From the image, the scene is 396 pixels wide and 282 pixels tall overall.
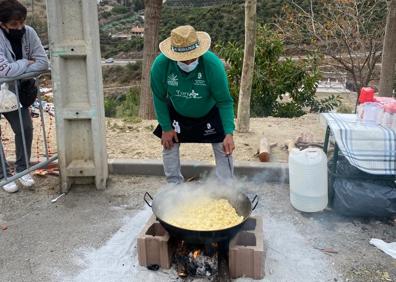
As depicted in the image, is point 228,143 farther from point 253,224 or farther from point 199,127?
point 253,224

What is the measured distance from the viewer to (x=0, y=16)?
13.4ft

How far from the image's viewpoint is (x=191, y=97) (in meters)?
3.55

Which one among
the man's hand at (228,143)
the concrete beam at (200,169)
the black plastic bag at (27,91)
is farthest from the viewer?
the concrete beam at (200,169)

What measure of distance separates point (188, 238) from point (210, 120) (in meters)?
1.22

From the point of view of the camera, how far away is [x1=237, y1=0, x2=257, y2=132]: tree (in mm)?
5925

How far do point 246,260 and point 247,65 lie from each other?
3781mm

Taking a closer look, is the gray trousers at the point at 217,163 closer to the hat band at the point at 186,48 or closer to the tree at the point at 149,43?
the hat band at the point at 186,48

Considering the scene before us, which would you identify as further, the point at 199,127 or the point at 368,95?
the point at 368,95

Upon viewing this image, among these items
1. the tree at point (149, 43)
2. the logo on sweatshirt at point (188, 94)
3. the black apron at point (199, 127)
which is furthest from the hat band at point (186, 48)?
the tree at point (149, 43)

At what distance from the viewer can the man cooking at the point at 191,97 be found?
3301 mm

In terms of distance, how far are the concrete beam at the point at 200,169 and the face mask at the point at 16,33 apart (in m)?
1.80

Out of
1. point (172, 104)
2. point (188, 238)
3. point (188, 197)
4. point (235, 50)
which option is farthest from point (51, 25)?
point (235, 50)

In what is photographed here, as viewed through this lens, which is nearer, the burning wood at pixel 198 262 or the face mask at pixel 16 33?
the burning wood at pixel 198 262

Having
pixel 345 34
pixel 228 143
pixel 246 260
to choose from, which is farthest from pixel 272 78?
pixel 246 260
